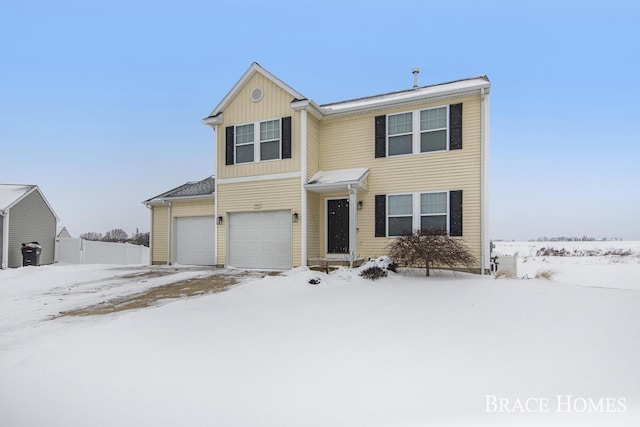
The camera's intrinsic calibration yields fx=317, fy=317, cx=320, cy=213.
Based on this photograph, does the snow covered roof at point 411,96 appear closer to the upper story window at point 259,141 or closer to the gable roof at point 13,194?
the upper story window at point 259,141

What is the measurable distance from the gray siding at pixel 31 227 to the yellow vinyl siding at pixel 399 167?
17.2m

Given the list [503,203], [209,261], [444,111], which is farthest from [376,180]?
[503,203]

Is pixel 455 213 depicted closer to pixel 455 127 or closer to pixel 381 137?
pixel 455 127

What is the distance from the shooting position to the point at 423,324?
4457 millimetres

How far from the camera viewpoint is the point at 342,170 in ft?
38.2

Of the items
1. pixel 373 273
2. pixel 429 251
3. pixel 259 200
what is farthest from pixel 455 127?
pixel 259 200

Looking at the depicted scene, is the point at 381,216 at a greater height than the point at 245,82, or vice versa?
the point at 245,82

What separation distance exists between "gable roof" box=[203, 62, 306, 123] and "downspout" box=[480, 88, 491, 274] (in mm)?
5907

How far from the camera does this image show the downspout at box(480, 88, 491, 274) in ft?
31.8

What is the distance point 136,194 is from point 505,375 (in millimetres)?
29508

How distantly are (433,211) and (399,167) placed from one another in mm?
1870

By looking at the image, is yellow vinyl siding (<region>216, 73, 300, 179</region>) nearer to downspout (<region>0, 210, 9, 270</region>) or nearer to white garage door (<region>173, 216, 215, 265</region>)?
white garage door (<region>173, 216, 215, 265</region>)

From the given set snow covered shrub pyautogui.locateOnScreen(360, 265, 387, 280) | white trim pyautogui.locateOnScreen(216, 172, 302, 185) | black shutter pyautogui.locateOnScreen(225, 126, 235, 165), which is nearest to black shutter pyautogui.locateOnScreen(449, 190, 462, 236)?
snow covered shrub pyautogui.locateOnScreen(360, 265, 387, 280)

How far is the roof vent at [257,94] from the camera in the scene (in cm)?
1186
